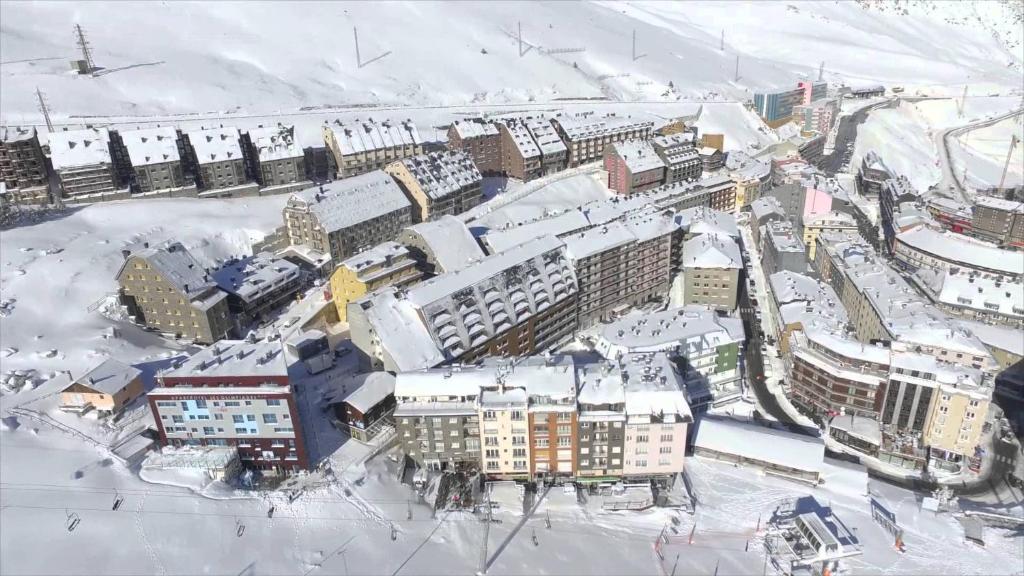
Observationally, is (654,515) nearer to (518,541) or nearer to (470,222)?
(518,541)

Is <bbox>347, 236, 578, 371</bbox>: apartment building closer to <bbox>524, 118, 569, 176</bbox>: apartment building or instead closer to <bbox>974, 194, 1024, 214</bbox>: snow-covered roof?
<bbox>524, 118, 569, 176</bbox>: apartment building

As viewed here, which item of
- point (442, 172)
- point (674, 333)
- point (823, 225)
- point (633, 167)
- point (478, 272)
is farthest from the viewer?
point (633, 167)

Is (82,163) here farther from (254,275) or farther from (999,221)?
(999,221)

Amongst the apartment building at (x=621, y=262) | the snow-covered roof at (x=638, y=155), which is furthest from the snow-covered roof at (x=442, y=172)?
the snow-covered roof at (x=638, y=155)

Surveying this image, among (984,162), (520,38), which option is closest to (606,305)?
(520,38)

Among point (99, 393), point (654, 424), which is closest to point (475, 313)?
point (654, 424)
